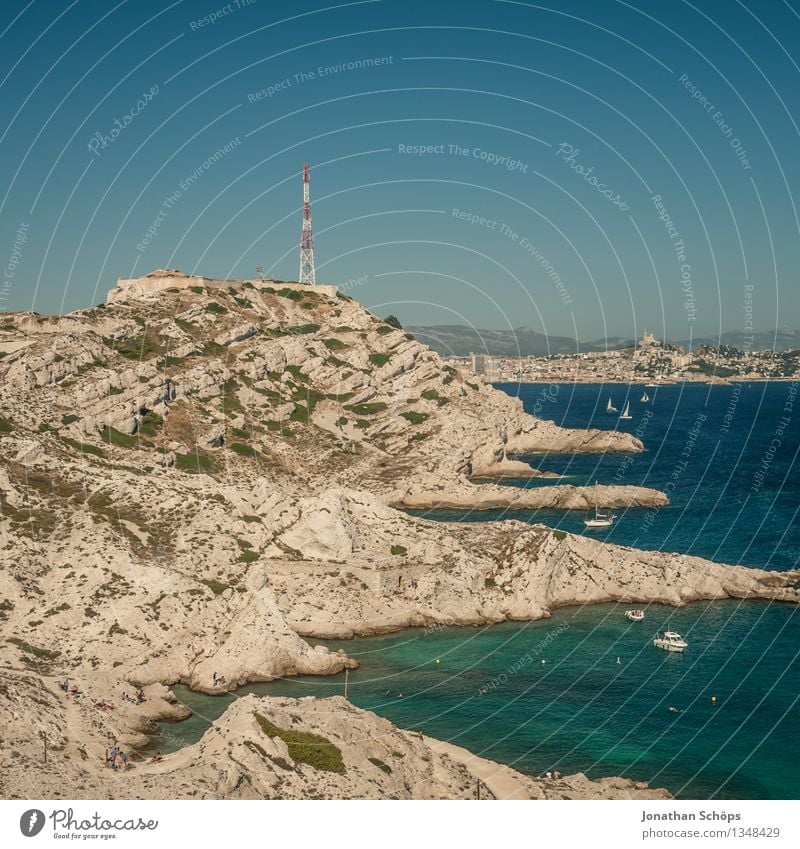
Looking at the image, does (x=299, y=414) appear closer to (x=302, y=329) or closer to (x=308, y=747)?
(x=302, y=329)

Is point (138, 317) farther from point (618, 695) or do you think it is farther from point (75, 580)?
point (618, 695)

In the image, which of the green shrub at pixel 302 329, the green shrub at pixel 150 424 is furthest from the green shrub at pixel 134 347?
the green shrub at pixel 302 329

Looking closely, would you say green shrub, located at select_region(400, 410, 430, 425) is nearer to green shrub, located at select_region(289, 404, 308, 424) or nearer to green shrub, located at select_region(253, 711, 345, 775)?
green shrub, located at select_region(289, 404, 308, 424)

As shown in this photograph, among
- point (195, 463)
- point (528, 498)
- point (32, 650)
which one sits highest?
point (195, 463)

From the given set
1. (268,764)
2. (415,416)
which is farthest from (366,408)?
(268,764)

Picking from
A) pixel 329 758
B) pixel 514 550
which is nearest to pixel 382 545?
pixel 514 550
